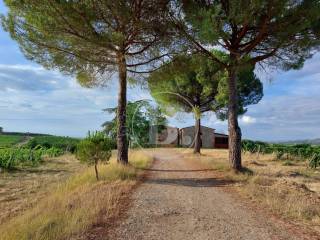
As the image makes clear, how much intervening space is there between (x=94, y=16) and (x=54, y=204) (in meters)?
7.51

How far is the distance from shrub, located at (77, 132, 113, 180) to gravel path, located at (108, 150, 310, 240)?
8.81ft

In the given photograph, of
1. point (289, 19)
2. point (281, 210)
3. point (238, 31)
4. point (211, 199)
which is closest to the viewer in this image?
point (281, 210)

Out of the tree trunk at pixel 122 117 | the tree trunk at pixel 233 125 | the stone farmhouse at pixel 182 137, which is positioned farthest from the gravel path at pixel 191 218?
the stone farmhouse at pixel 182 137

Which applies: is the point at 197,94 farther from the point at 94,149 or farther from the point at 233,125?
the point at 94,149

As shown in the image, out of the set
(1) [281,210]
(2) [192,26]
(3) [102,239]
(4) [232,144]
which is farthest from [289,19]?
(3) [102,239]

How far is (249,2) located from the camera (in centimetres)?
1439

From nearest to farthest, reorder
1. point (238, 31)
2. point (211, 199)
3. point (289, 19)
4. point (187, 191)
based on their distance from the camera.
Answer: point (211, 199) → point (187, 191) → point (289, 19) → point (238, 31)

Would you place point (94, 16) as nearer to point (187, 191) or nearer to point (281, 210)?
point (187, 191)

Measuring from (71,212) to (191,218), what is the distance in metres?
2.43

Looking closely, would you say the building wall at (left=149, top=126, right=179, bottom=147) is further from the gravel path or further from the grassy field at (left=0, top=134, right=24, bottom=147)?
the gravel path

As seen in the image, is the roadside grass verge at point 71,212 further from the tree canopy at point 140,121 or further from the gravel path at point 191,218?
the tree canopy at point 140,121

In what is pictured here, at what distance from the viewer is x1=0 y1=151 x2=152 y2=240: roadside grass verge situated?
22.3 feet

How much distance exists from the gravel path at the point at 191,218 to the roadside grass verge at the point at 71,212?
0.55 meters

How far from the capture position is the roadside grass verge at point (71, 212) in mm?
6797
